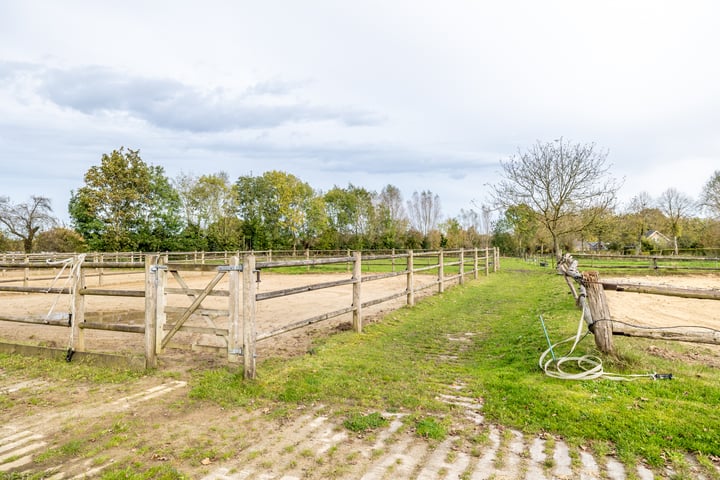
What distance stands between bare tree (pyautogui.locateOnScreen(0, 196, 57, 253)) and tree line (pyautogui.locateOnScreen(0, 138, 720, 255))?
0.25 feet

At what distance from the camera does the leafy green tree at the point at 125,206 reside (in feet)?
107

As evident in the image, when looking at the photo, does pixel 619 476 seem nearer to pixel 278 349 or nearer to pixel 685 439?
pixel 685 439

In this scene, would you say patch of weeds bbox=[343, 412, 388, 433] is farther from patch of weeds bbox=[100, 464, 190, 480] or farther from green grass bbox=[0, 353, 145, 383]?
green grass bbox=[0, 353, 145, 383]

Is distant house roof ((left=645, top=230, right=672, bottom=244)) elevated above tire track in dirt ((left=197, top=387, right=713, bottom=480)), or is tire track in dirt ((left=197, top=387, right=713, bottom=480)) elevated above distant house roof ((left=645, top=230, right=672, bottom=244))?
distant house roof ((left=645, top=230, right=672, bottom=244))

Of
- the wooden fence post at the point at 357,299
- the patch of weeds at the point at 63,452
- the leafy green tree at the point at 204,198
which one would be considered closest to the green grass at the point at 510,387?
the wooden fence post at the point at 357,299

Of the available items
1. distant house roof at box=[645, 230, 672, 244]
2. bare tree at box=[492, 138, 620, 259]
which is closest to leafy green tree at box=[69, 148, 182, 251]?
bare tree at box=[492, 138, 620, 259]

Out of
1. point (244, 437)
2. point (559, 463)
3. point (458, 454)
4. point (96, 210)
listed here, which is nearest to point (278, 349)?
point (244, 437)

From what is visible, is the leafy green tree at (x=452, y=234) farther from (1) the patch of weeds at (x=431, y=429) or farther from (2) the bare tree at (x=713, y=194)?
(1) the patch of weeds at (x=431, y=429)

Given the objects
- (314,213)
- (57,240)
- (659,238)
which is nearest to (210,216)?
(314,213)

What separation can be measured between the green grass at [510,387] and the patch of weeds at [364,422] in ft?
0.76

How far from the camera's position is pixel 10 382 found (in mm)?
4348

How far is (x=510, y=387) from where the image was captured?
151 inches

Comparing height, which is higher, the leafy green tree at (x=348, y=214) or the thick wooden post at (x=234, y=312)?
the leafy green tree at (x=348, y=214)

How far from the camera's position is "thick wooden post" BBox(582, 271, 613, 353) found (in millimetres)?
4273
